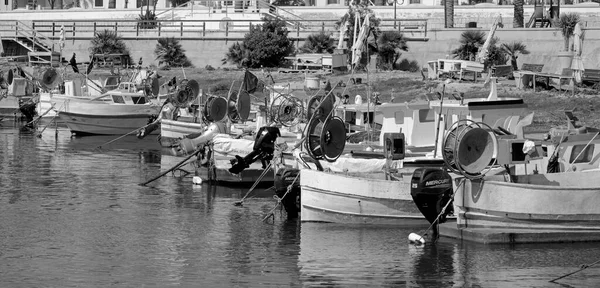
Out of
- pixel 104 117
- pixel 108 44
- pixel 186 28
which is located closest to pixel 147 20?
pixel 186 28

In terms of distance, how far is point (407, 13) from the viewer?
7694 cm

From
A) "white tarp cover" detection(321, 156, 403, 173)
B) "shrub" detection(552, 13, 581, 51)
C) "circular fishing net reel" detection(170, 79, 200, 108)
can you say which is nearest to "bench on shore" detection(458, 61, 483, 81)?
"shrub" detection(552, 13, 581, 51)

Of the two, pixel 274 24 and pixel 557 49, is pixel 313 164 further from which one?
pixel 274 24

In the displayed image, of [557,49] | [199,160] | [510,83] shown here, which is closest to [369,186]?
[199,160]

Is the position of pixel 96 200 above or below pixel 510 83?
below

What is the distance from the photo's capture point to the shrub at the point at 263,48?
211ft

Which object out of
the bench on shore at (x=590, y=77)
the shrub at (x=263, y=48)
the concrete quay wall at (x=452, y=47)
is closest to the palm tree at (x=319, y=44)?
the shrub at (x=263, y=48)

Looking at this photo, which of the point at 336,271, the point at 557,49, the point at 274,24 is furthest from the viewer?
the point at 274,24

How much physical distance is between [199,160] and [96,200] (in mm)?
4898

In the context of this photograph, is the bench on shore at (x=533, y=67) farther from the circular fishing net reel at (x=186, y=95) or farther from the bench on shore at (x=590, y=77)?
the circular fishing net reel at (x=186, y=95)

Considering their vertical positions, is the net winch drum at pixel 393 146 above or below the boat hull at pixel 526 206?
above

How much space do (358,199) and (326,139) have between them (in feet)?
6.90

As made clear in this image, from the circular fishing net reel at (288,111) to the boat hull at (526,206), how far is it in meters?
13.0

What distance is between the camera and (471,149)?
23062mm
